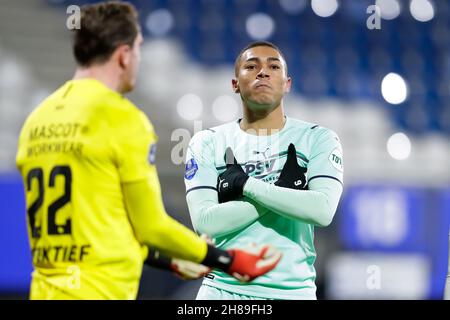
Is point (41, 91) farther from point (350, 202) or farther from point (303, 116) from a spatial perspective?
point (350, 202)

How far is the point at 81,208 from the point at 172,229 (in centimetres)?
28

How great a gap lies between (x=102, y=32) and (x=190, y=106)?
206 inches

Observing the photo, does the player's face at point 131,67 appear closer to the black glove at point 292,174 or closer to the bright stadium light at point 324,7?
the black glove at point 292,174

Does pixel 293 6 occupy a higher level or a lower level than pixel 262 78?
higher

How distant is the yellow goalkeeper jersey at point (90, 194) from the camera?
2.15 metres

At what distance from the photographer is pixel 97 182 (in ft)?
7.03

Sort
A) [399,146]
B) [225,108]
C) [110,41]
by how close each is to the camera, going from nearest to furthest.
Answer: [110,41] → [225,108] → [399,146]

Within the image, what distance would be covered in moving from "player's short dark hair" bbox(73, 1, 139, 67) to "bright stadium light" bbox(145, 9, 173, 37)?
531cm

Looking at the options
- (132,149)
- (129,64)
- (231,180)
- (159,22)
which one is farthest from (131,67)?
(159,22)

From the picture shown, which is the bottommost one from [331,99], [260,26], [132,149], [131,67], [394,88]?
[132,149]

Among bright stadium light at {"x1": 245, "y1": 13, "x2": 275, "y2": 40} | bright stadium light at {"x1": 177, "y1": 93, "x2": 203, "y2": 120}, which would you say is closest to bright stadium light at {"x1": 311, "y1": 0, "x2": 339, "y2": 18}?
bright stadium light at {"x1": 245, "y1": 13, "x2": 275, "y2": 40}

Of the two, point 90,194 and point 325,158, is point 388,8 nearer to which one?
point 325,158

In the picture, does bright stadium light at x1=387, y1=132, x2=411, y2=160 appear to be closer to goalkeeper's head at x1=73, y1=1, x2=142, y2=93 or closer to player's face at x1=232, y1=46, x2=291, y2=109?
player's face at x1=232, y1=46, x2=291, y2=109

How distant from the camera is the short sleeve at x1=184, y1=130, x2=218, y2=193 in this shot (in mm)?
3160
